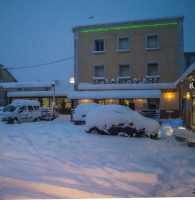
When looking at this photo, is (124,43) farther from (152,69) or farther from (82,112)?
(82,112)

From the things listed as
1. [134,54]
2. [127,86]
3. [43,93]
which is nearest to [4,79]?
[43,93]

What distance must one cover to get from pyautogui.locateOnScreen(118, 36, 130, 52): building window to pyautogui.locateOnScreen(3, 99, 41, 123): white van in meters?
9.57

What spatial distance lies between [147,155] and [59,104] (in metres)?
19.9

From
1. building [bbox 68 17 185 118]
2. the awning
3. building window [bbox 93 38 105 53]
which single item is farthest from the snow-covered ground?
building window [bbox 93 38 105 53]

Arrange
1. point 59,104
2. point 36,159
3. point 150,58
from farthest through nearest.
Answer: point 59,104, point 150,58, point 36,159

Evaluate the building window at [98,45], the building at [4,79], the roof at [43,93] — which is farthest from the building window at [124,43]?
the building at [4,79]

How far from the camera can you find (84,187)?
3697 mm

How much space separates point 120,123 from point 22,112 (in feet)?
30.5

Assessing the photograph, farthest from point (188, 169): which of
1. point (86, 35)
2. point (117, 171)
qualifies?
point (86, 35)

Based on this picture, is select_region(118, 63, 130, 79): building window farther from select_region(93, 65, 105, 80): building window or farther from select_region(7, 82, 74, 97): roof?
select_region(7, 82, 74, 97): roof

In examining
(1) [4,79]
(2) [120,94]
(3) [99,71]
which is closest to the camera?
(2) [120,94]

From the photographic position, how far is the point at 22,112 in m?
15.2

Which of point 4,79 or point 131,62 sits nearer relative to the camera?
point 131,62

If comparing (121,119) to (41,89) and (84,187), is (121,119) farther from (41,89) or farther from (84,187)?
(41,89)
